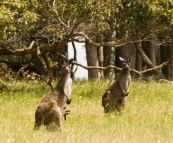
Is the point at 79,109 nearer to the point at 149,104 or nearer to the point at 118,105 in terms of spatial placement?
the point at 118,105

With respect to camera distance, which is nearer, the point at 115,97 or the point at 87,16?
the point at 115,97

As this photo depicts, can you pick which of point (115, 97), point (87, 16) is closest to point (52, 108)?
point (115, 97)

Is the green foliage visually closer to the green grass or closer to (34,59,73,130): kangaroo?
the green grass

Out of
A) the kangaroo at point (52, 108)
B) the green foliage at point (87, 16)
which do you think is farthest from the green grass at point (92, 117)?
the green foliage at point (87, 16)

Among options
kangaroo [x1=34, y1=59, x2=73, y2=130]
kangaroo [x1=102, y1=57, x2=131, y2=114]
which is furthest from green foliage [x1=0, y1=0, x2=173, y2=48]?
kangaroo [x1=34, y1=59, x2=73, y2=130]

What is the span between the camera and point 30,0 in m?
14.8

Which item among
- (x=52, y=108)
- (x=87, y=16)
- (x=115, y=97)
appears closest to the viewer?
(x=52, y=108)

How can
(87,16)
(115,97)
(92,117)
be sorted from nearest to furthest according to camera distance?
(92,117), (115,97), (87,16)

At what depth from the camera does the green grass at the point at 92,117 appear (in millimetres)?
8805

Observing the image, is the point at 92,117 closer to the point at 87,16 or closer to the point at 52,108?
the point at 52,108

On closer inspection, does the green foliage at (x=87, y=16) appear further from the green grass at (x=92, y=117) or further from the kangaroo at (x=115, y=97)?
the kangaroo at (x=115, y=97)

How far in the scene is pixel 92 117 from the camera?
38.5 feet

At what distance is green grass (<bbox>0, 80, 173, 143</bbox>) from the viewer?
880cm

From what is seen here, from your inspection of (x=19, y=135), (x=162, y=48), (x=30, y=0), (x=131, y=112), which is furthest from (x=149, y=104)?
(x=162, y=48)
